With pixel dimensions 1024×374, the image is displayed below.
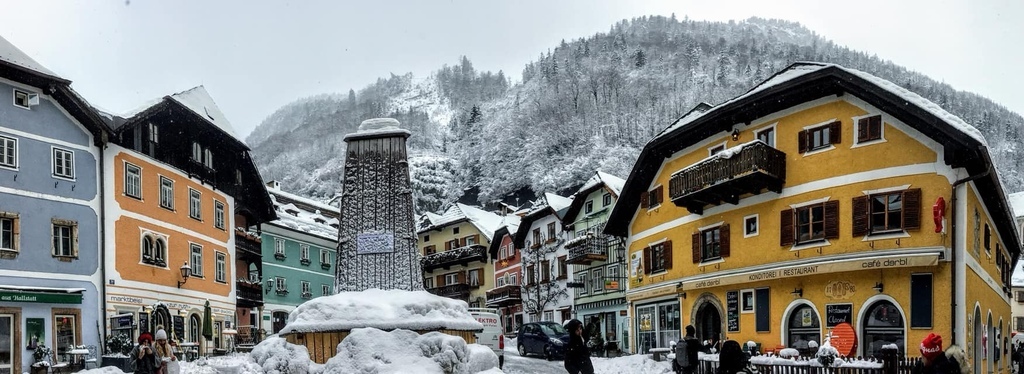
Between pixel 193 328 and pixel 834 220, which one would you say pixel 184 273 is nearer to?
pixel 193 328

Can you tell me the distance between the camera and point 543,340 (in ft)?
104

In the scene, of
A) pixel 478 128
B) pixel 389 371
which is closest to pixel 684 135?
pixel 389 371

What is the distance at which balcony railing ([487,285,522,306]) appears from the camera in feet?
183

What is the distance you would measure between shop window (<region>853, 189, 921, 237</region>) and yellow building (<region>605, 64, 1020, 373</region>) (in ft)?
0.10

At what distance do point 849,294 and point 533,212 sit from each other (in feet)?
102

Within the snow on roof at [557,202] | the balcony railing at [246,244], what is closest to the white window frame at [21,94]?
the balcony railing at [246,244]

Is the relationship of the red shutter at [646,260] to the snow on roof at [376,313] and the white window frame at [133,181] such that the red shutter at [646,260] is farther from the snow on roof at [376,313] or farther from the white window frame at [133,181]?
the snow on roof at [376,313]

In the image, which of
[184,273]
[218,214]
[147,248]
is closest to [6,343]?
[147,248]

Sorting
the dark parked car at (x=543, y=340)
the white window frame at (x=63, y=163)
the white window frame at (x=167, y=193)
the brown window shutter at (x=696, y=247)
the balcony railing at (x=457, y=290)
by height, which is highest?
the white window frame at (x=63, y=163)

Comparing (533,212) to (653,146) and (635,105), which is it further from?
(635,105)

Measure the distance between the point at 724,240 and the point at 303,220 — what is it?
36592mm

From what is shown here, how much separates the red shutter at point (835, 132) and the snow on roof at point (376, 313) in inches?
550

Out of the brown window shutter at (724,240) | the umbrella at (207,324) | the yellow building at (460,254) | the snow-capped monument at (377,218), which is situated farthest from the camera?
the yellow building at (460,254)

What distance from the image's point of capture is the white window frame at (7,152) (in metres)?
24.5
